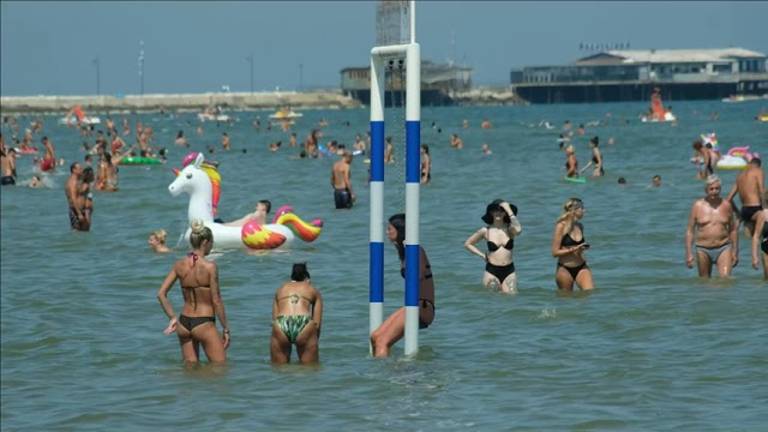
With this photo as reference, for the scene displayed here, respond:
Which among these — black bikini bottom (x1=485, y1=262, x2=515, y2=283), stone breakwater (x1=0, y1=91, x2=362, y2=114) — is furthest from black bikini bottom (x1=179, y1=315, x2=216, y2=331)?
stone breakwater (x1=0, y1=91, x2=362, y2=114)

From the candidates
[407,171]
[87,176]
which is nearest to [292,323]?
[407,171]

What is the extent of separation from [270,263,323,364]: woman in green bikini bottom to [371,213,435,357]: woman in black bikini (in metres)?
0.57

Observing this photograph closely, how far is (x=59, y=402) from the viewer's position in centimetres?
1270

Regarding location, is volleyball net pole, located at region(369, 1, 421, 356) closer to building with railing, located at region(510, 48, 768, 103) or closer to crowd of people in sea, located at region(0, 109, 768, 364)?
crowd of people in sea, located at region(0, 109, 768, 364)

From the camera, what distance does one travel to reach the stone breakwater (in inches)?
7279

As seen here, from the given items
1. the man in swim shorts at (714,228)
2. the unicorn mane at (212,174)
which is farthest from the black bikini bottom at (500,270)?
the unicorn mane at (212,174)

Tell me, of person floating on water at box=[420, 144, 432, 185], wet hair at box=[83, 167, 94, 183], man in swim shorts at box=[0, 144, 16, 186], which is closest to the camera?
wet hair at box=[83, 167, 94, 183]

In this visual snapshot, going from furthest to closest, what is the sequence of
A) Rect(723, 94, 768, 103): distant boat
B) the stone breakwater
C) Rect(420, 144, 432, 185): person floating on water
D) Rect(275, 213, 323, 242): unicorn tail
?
the stone breakwater
Rect(723, 94, 768, 103): distant boat
Rect(420, 144, 432, 185): person floating on water
Rect(275, 213, 323, 242): unicorn tail

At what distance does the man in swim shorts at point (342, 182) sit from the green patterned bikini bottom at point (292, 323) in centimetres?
1678

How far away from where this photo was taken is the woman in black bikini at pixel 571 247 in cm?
1625

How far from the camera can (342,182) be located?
1217 inches

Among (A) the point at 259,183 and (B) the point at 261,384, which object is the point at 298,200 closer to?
(A) the point at 259,183

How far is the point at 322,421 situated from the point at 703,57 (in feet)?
539

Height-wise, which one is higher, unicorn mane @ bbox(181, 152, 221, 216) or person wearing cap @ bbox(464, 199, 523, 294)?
unicorn mane @ bbox(181, 152, 221, 216)
